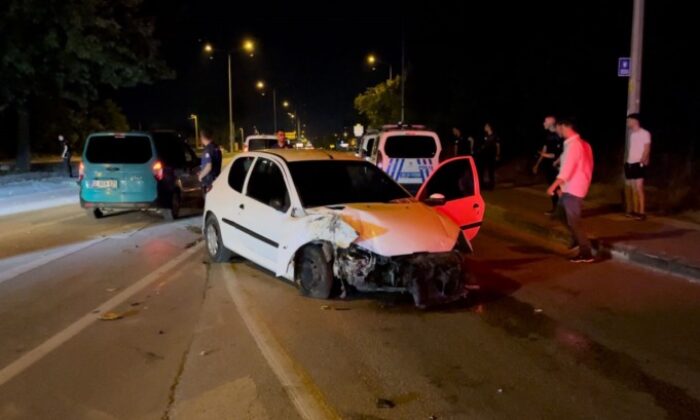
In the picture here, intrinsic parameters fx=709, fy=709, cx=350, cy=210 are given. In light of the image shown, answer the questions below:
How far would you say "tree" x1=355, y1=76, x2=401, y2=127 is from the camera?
43.8 metres

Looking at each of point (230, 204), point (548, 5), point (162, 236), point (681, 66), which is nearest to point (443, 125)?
point (548, 5)

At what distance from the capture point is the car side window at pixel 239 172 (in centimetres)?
930

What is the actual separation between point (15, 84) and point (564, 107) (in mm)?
19552

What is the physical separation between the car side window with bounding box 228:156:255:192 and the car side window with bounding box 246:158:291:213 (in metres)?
0.26

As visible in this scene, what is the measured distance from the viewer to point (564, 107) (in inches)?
890

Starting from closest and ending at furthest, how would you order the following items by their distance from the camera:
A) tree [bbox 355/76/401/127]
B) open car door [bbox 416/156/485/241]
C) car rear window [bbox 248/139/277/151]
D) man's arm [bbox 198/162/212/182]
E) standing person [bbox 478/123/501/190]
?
open car door [bbox 416/156/485/241] → man's arm [bbox 198/162/212/182] → standing person [bbox 478/123/501/190] → car rear window [bbox 248/139/277/151] → tree [bbox 355/76/401/127]

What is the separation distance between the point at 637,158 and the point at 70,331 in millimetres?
9578

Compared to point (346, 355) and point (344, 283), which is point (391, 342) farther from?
point (344, 283)

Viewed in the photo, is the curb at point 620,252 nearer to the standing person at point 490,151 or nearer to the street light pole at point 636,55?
the street light pole at point 636,55

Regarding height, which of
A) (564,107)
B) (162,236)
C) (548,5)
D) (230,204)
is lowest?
(162,236)

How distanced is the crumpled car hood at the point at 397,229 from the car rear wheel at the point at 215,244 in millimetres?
2400

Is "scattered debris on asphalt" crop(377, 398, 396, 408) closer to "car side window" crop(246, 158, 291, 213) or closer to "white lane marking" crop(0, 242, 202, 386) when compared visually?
"white lane marking" crop(0, 242, 202, 386)

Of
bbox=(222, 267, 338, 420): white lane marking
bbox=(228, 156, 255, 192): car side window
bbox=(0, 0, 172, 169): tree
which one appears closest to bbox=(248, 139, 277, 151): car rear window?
bbox=(0, 0, 172, 169): tree

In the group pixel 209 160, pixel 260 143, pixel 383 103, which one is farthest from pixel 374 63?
pixel 209 160
